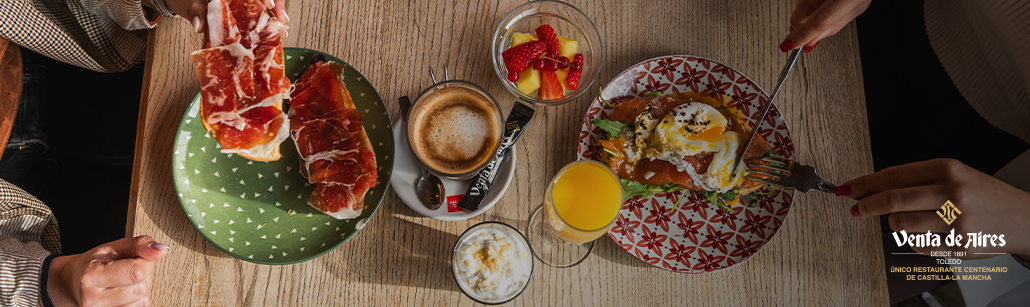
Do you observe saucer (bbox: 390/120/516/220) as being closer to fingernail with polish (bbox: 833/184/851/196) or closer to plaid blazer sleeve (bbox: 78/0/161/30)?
plaid blazer sleeve (bbox: 78/0/161/30)

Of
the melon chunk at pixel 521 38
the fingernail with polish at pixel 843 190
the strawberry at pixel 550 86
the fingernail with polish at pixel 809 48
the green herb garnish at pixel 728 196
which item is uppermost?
the melon chunk at pixel 521 38

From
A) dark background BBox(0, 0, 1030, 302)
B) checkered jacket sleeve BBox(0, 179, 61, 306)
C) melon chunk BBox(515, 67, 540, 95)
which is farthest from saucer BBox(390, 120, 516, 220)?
dark background BBox(0, 0, 1030, 302)

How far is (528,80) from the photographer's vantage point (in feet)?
3.65

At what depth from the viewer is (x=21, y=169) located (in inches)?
52.2

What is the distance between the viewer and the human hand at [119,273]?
1004mm

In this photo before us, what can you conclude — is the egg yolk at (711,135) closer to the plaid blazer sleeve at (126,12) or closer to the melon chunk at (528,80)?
the melon chunk at (528,80)

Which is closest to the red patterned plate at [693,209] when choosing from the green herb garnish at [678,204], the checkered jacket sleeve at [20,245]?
the green herb garnish at [678,204]

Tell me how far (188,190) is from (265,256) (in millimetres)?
248

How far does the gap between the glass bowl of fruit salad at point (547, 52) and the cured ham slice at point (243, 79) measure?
0.54 metres

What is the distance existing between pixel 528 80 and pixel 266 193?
729mm

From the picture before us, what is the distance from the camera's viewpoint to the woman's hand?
994mm

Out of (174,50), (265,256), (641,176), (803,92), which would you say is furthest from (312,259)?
(803,92)

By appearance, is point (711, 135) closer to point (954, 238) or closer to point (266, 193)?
point (954, 238)

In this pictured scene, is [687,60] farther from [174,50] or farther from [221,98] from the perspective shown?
[174,50]
